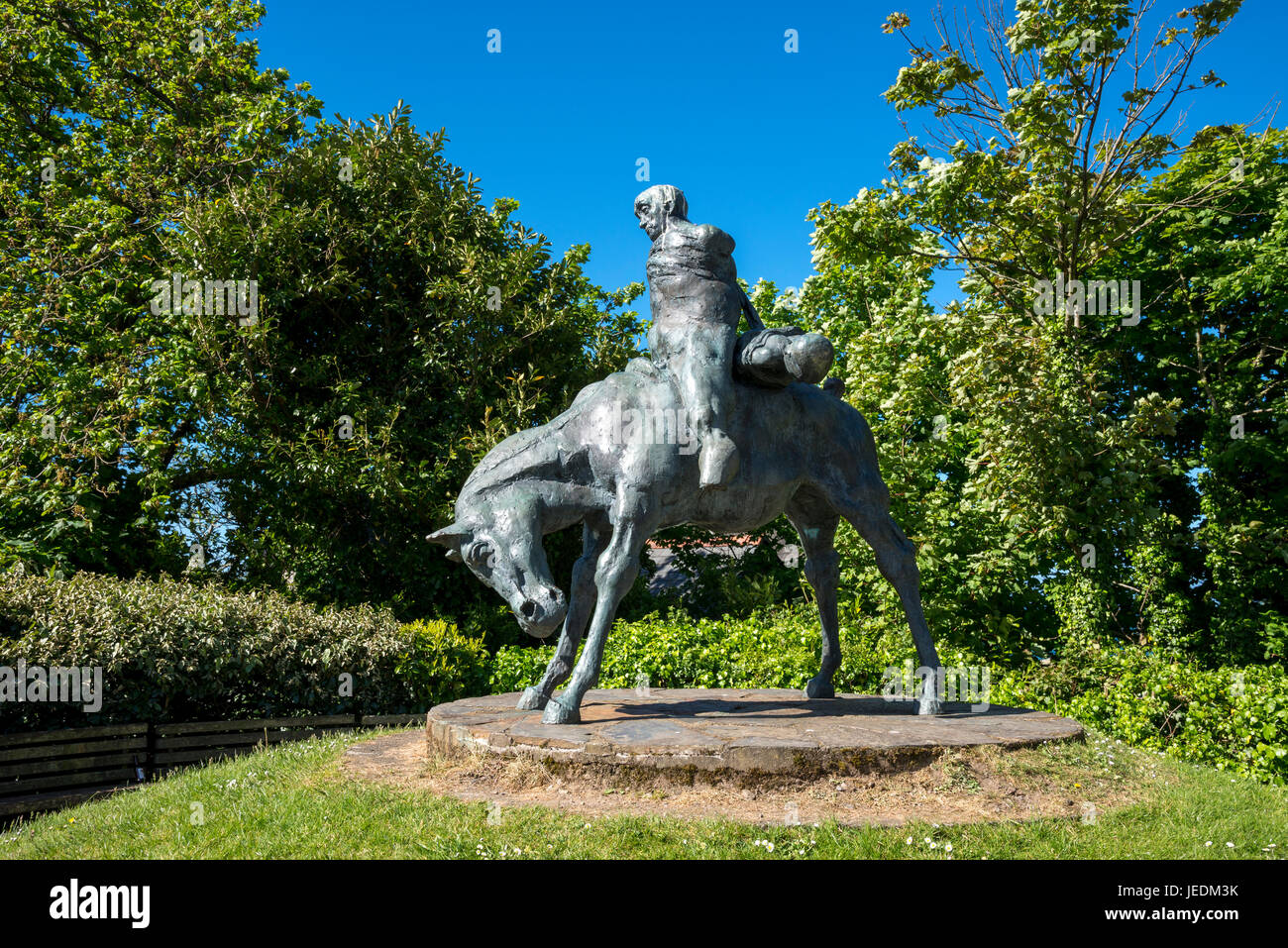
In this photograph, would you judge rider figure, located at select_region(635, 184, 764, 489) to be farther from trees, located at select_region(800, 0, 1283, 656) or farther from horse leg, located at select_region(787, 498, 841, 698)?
trees, located at select_region(800, 0, 1283, 656)

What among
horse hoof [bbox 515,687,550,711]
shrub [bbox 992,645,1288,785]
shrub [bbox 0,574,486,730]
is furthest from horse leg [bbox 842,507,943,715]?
shrub [bbox 0,574,486,730]

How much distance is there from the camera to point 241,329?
13.0 m

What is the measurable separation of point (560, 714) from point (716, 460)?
180 cm

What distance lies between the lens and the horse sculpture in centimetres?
538

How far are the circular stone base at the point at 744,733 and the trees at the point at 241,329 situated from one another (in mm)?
7427

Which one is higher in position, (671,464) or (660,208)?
(660,208)

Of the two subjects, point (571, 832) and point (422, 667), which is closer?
point (571, 832)

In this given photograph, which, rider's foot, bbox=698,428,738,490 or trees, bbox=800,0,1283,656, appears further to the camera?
trees, bbox=800,0,1283,656

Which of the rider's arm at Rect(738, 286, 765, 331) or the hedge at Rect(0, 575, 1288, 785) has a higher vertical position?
the rider's arm at Rect(738, 286, 765, 331)

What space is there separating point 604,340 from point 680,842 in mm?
12049

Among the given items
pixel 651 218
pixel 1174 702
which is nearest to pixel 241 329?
pixel 651 218

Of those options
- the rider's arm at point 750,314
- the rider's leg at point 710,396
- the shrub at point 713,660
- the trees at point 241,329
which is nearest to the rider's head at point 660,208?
the rider's arm at point 750,314

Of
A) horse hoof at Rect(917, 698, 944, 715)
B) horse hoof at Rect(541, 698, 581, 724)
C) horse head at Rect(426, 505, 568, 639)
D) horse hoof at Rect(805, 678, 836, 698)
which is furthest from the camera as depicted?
horse hoof at Rect(805, 678, 836, 698)

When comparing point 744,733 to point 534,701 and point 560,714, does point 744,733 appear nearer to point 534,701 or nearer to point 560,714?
point 560,714
